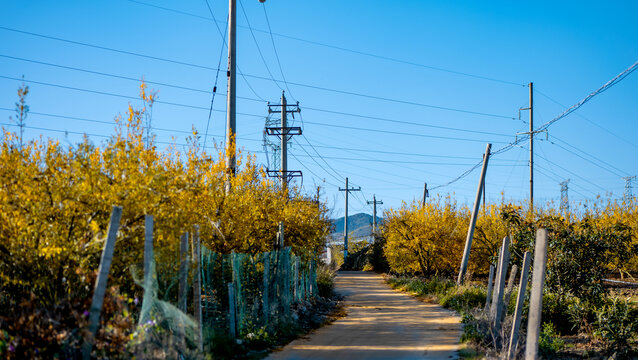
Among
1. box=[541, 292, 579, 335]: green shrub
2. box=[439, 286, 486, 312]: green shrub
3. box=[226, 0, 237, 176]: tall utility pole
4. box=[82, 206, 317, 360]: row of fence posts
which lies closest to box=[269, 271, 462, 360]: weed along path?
box=[439, 286, 486, 312]: green shrub

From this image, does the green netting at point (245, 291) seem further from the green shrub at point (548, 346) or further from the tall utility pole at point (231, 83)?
the green shrub at point (548, 346)

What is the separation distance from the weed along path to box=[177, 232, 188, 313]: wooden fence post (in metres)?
2.56

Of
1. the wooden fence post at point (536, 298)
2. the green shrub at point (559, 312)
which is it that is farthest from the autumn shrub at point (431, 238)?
the wooden fence post at point (536, 298)

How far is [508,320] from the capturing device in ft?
38.1

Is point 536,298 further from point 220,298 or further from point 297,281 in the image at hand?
point 297,281

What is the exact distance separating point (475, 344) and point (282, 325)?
4146 millimetres

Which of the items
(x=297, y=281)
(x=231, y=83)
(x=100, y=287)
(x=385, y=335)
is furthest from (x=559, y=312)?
(x=100, y=287)

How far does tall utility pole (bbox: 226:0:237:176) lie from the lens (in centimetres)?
1348

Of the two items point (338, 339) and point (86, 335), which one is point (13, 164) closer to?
point (86, 335)

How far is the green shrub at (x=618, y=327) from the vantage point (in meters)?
11.7

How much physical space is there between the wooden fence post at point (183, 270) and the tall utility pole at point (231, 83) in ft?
19.4

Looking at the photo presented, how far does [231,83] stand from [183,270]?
339 inches

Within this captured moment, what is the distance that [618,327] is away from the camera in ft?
39.3

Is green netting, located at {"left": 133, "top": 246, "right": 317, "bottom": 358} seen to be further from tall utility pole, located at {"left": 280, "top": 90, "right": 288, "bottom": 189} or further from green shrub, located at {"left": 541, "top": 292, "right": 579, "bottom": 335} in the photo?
tall utility pole, located at {"left": 280, "top": 90, "right": 288, "bottom": 189}
